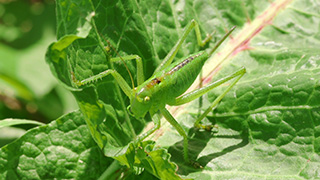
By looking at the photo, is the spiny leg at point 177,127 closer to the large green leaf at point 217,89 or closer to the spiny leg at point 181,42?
the large green leaf at point 217,89

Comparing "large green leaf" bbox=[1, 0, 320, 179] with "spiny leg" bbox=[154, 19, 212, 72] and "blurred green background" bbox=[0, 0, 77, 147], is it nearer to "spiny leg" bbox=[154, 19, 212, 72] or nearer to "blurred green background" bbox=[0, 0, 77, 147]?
"spiny leg" bbox=[154, 19, 212, 72]

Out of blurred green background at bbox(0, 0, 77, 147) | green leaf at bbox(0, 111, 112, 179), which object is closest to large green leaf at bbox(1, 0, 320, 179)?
green leaf at bbox(0, 111, 112, 179)

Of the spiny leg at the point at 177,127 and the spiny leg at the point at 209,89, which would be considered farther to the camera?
the spiny leg at the point at 209,89

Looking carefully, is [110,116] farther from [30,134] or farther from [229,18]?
[229,18]

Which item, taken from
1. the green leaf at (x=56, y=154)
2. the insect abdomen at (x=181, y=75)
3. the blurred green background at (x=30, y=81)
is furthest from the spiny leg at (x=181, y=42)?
the blurred green background at (x=30, y=81)

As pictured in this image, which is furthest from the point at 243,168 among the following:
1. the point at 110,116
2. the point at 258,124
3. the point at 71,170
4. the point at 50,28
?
the point at 50,28
